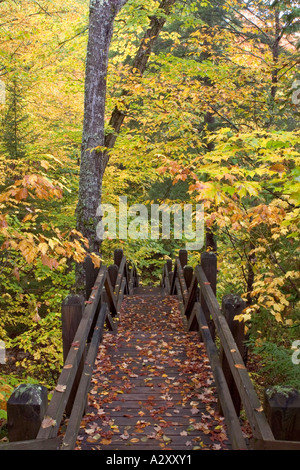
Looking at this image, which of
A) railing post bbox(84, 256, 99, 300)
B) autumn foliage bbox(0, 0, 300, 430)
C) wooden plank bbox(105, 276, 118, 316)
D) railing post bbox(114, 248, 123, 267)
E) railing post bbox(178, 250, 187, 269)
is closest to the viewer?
railing post bbox(84, 256, 99, 300)

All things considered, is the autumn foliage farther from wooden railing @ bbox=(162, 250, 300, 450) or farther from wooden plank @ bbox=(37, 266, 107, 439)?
wooden plank @ bbox=(37, 266, 107, 439)

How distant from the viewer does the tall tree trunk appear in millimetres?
7480

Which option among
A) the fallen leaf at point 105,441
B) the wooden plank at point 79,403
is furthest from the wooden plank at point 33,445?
the fallen leaf at point 105,441

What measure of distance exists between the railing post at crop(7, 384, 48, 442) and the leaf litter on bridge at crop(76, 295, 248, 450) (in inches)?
65.4

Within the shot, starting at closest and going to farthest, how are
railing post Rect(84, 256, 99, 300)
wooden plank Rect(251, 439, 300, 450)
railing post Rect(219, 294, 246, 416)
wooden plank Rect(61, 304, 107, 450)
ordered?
wooden plank Rect(251, 439, 300, 450) → wooden plank Rect(61, 304, 107, 450) → railing post Rect(219, 294, 246, 416) → railing post Rect(84, 256, 99, 300)

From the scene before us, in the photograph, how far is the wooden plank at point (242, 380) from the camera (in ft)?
8.63

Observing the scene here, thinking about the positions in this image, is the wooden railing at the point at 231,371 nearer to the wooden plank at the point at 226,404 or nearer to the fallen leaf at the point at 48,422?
the wooden plank at the point at 226,404

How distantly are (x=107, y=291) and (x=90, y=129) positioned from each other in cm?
337

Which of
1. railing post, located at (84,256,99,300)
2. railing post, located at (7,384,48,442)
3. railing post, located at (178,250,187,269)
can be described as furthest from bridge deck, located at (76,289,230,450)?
railing post, located at (178,250,187,269)

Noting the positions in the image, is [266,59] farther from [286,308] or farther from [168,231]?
[168,231]

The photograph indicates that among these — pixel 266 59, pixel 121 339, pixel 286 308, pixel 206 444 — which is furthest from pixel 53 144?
pixel 206 444

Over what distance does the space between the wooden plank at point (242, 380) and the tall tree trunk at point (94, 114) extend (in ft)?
10.8

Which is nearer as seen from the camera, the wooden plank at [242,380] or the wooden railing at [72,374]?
the wooden railing at [72,374]

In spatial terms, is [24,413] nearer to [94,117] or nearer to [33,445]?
[33,445]
